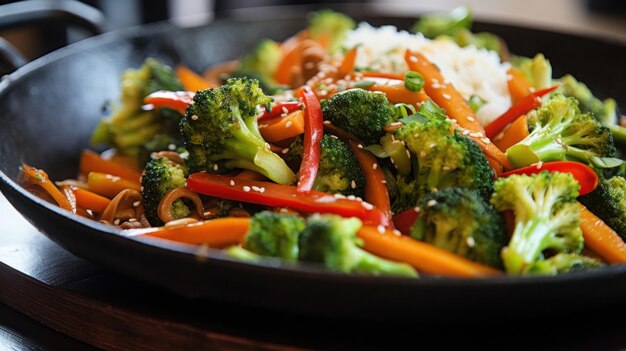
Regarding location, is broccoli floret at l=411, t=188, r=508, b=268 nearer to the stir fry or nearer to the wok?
the stir fry

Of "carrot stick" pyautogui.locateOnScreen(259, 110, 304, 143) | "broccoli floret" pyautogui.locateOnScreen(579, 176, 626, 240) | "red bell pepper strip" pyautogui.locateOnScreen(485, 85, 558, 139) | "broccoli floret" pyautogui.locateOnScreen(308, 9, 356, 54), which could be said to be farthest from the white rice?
"carrot stick" pyautogui.locateOnScreen(259, 110, 304, 143)

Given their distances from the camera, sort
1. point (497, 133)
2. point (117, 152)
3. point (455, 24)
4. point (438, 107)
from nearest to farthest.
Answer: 1. point (438, 107)
2. point (497, 133)
3. point (117, 152)
4. point (455, 24)

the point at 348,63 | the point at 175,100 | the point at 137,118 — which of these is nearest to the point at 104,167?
the point at 137,118

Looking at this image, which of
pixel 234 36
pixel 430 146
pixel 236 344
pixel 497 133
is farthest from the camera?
pixel 234 36

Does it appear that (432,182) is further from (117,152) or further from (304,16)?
(304,16)

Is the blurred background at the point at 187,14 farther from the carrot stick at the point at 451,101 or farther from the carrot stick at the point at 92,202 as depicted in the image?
the carrot stick at the point at 451,101

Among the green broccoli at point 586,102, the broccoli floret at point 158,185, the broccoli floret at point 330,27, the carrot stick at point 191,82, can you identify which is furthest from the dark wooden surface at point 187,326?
the broccoli floret at point 330,27

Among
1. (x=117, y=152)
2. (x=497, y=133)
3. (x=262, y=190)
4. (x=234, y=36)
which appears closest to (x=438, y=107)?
(x=497, y=133)
